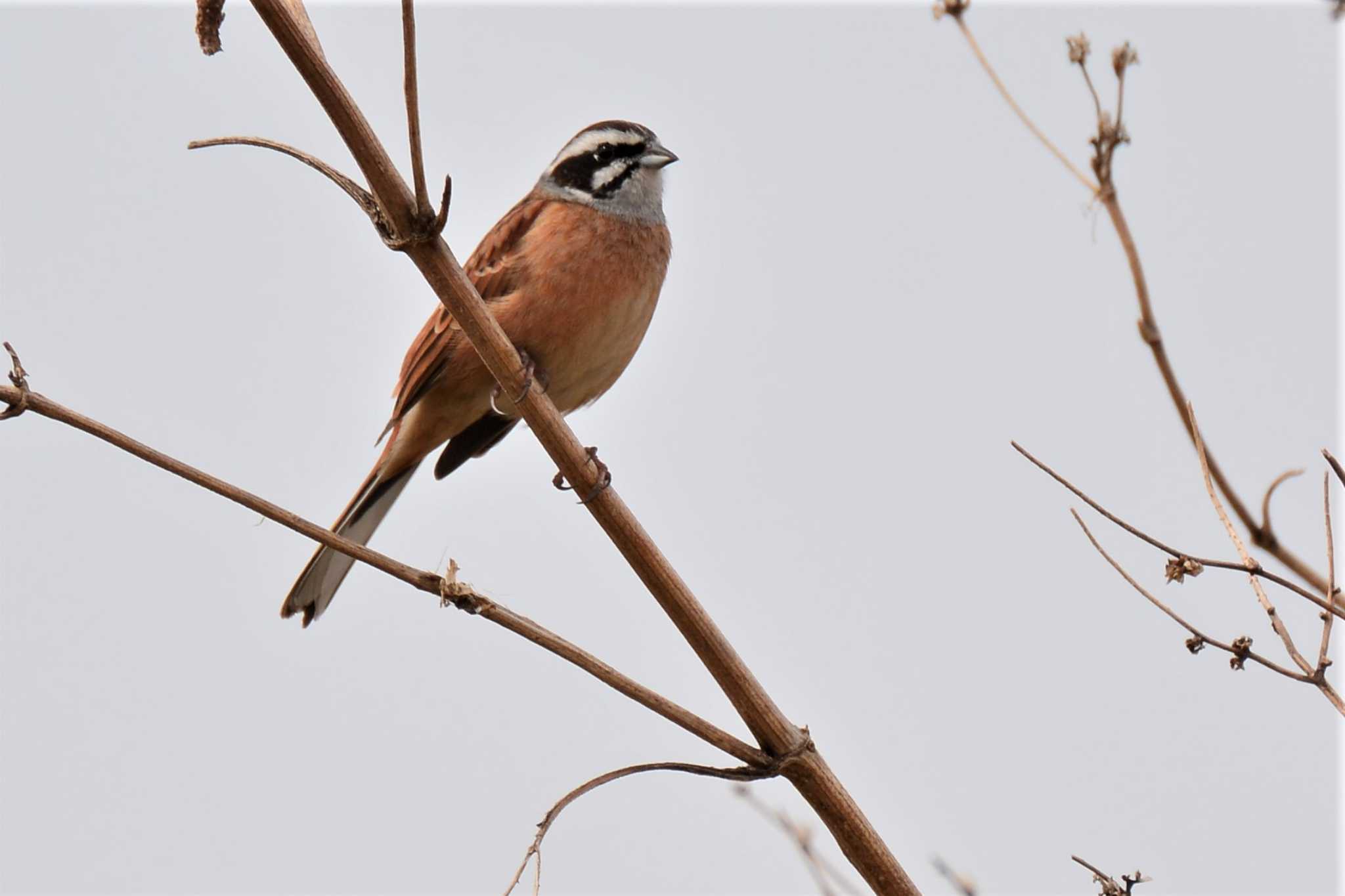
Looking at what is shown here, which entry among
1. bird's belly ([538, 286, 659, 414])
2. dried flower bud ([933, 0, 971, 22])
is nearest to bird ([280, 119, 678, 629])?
bird's belly ([538, 286, 659, 414])

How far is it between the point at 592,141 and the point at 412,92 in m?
3.57

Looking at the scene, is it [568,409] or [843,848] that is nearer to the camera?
[843,848]

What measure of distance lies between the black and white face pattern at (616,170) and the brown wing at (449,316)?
0.22 m

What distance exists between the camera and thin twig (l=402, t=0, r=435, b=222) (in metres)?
2.10

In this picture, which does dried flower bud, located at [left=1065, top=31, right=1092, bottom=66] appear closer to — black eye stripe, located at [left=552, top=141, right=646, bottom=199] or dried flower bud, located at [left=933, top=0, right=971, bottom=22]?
dried flower bud, located at [left=933, top=0, right=971, bottom=22]

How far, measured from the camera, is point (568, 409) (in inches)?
206

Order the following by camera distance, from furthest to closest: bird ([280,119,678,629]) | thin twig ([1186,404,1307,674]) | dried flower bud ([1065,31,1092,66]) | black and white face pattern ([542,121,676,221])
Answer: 1. black and white face pattern ([542,121,676,221])
2. bird ([280,119,678,629])
3. dried flower bud ([1065,31,1092,66])
4. thin twig ([1186,404,1307,674])

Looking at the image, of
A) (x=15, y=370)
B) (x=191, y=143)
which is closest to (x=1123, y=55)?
(x=191, y=143)

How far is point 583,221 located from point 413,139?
3.00 metres

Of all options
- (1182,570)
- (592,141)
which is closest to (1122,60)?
(1182,570)

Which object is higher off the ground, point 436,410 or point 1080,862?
point 436,410

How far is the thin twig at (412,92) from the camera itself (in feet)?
6.89

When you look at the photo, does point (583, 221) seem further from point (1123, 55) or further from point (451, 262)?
point (451, 262)

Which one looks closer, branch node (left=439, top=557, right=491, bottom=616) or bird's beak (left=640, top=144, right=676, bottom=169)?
branch node (left=439, top=557, right=491, bottom=616)
